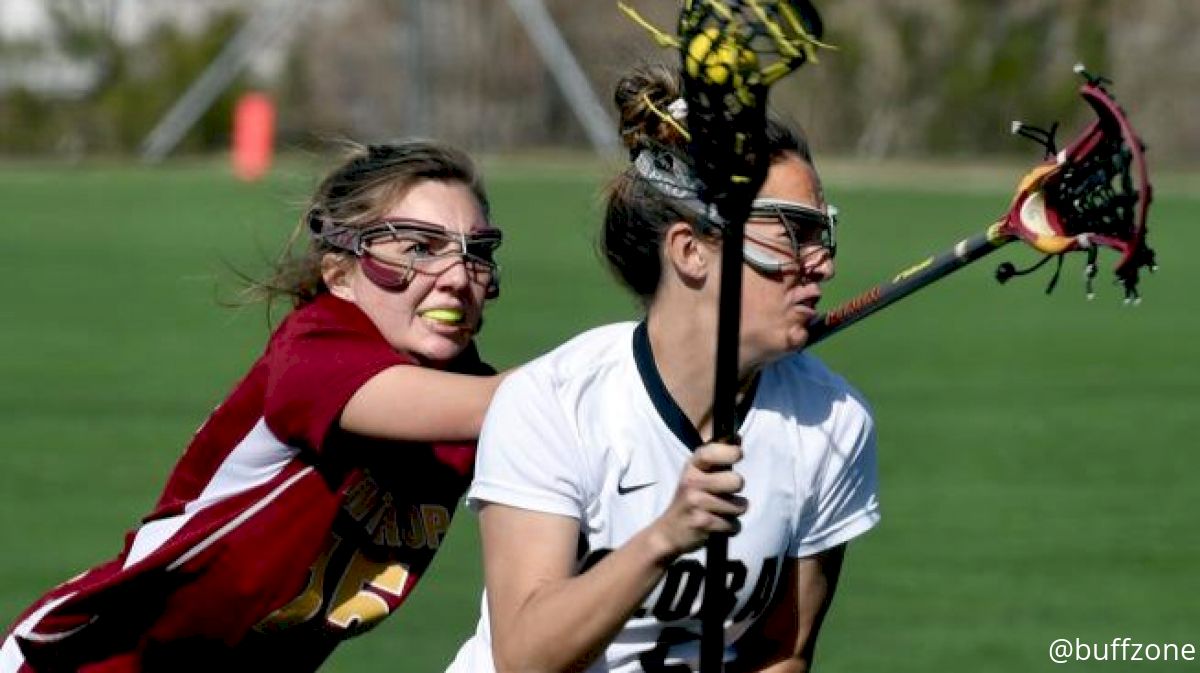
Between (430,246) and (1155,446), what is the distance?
22.2 ft

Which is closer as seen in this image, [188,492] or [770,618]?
[770,618]

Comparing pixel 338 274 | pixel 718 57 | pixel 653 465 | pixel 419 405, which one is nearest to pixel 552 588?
pixel 653 465

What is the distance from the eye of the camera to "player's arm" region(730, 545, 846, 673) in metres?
4.13

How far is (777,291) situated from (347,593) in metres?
1.24

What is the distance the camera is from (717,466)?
11.3 feet

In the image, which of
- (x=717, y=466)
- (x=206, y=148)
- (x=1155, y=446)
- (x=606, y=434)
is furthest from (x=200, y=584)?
(x=206, y=148)

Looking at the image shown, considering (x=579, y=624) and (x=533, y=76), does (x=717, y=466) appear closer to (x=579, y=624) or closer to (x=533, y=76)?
(x=579, y=624)

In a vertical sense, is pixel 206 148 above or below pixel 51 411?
above

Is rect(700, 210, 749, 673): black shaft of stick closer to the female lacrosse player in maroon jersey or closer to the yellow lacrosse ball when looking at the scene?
the yellow lacrosse ball

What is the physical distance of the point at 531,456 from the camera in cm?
381

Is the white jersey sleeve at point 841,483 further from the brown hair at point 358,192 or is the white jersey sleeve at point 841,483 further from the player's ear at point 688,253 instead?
the brown hair at point 358,192

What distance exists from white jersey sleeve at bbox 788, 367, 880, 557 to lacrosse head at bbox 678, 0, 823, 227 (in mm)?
694

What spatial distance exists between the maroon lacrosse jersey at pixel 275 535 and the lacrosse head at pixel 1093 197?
123 centimetres

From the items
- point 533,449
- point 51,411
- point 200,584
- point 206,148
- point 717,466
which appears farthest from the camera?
point 206,148
